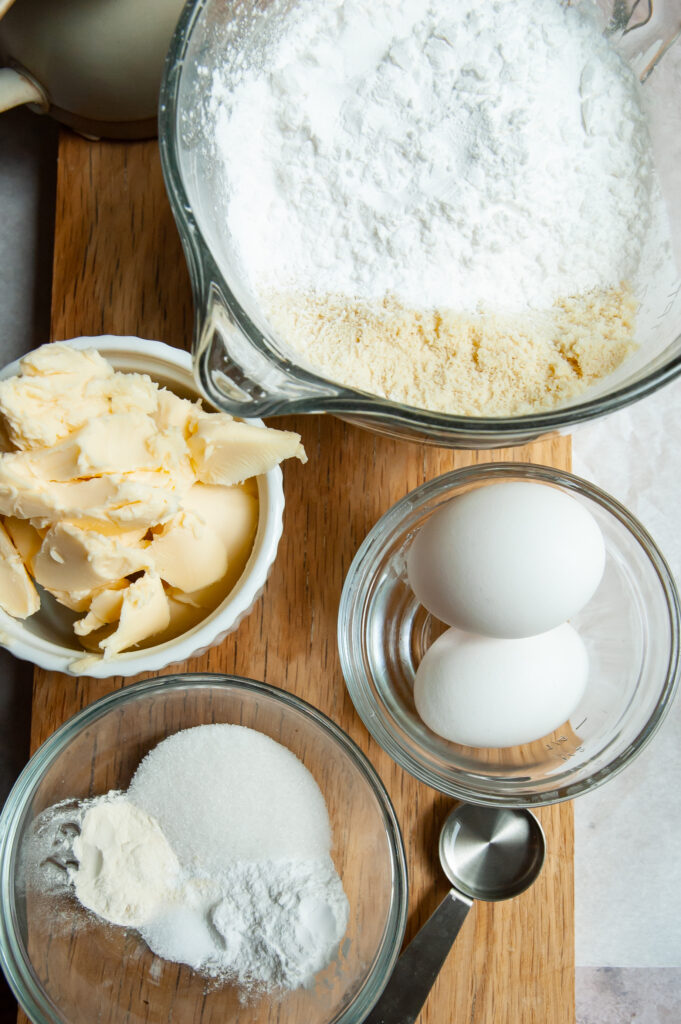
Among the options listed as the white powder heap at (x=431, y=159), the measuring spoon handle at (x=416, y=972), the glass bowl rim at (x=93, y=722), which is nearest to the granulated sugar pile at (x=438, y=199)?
the white powder heap at (x=431, y=159)

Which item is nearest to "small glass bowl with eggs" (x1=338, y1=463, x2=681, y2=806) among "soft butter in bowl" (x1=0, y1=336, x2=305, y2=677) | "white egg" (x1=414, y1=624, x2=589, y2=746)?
"white egg" (x1=414, y1=624, x2=589, y2=746)

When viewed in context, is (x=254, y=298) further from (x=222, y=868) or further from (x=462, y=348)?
(x=222, y=868)

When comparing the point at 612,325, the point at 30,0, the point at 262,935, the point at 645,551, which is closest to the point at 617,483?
the point at 645,551

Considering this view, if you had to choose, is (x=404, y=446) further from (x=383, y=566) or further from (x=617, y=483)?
(x=617, y=483)

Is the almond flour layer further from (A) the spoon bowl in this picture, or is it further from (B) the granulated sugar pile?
(A) the spoon bowl

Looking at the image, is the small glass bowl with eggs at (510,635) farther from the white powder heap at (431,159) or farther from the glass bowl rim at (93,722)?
the white powder heap at (431,159)

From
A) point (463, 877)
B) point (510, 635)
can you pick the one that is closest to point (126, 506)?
point (510, 635)

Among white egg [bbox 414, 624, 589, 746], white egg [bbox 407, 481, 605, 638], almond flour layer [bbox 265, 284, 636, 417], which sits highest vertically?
almond flour layer [bbox 265, 284, 636, 417]
